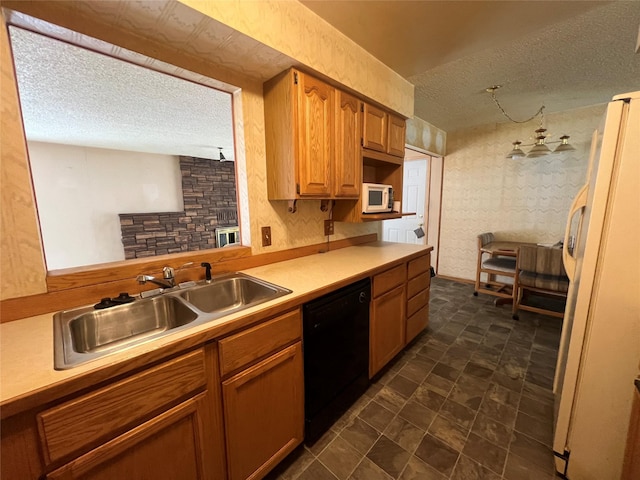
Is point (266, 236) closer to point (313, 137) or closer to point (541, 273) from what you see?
point (313, 137)

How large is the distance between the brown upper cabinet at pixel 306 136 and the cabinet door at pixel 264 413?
0.95m

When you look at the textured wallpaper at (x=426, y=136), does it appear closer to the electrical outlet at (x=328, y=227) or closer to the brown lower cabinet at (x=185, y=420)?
the electrical outlet at (x=328, y=227)

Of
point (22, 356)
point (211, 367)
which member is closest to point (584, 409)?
point (211, 367)

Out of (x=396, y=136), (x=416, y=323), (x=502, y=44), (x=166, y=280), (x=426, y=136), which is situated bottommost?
(x=416, y=323)

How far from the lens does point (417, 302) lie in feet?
7.48

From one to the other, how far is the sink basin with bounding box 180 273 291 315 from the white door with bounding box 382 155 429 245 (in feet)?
10.3

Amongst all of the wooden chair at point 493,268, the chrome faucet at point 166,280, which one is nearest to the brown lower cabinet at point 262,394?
the chrome faucet at point 166,280

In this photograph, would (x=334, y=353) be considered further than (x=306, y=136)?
No

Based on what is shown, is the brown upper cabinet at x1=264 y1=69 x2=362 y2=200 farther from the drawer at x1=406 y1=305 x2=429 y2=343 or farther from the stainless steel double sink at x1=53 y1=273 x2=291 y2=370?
the drawer at x1=406 y1=305 x2=429 y2=343

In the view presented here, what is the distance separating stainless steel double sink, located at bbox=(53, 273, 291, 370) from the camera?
850mm

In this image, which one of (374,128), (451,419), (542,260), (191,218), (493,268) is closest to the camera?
(451,419)

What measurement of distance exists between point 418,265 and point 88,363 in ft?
7.00

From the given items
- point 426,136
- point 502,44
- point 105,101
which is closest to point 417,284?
point 502,44

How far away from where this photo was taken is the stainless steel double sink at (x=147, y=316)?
2.79ft
